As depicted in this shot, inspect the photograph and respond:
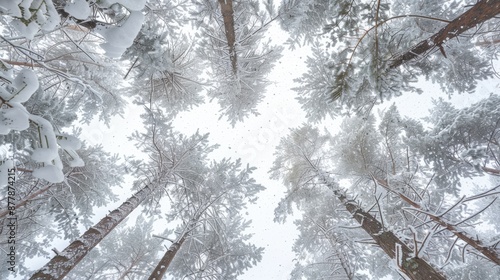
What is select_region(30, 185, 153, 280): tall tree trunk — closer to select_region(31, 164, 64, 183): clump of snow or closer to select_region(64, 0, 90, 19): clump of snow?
select_region(31, 164, 64, 183): clump of snow

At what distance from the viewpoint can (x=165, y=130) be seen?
25.6 ft

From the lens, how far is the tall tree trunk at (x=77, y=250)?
3587 millimetres

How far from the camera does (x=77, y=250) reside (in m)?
4.07

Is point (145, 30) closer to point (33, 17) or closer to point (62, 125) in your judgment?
point (62, 125)

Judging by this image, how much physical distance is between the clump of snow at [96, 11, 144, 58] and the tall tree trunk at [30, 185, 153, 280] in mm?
3560

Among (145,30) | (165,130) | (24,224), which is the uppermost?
(165,130)

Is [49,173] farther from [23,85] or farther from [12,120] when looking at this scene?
[23,85]

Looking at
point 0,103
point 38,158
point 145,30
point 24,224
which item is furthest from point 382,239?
point 24,224

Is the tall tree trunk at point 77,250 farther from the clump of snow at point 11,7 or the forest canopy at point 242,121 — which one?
the clump of snow at point 11,7

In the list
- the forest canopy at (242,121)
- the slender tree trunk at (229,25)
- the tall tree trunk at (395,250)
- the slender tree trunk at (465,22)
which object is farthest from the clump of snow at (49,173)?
the slender tree trunk at (465,22)

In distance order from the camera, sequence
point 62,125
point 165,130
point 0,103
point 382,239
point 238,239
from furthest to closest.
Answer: point 238,239 < point 165,130 < point 62,125 < point 382,239 < point 0,103

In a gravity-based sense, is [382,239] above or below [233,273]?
below

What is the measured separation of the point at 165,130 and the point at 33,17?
21.4 feet

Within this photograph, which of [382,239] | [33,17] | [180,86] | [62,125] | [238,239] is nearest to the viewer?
[33,17]
